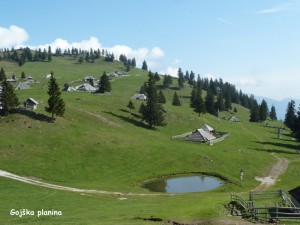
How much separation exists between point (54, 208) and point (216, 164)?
46.6 metres

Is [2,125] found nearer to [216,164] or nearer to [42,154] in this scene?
[42,154]

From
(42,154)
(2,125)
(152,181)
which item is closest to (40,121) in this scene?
(2,125)

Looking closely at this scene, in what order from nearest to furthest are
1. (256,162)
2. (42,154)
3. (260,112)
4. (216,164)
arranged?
(42,154) < (216,164) < (256,162) < (260,112)

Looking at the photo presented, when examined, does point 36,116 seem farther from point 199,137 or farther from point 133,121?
point 199,137

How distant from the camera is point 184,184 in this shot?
2783 inches

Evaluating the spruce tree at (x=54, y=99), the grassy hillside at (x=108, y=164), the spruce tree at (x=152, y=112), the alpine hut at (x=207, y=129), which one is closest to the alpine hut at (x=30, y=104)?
the grassy hillside at (x=108, y=164)

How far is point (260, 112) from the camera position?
626 feet

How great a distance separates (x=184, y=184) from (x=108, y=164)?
1612 cm

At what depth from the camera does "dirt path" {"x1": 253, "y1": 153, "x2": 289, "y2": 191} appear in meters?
71.8

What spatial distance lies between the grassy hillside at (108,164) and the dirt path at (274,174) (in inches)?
55.9

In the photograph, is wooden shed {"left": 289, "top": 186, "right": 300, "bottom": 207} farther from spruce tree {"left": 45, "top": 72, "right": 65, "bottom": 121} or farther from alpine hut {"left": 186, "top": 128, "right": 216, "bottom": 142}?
alpine hut {"left": 186, "top": 128, "right": 216, "bottom": 142}

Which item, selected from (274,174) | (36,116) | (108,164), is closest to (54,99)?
(36,116)

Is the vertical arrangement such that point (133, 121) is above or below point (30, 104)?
below

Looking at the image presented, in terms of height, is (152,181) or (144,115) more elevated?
(144,115)
